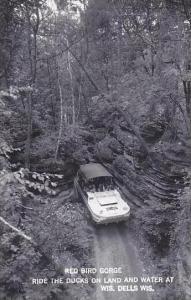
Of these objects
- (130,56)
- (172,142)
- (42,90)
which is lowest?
(172,142)

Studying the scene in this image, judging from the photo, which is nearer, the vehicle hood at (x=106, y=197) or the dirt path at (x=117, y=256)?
the dirt path at (x=117, y=256)

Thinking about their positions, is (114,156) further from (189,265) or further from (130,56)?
(189,265)

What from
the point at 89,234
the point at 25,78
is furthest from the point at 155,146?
the point at 25,78

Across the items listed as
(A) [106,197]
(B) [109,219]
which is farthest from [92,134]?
(B) [109,219]

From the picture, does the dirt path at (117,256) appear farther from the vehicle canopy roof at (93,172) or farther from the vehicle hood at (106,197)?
the vehicle canopy roof at (93,172)

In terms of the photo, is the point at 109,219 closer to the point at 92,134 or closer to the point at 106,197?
the point at 106,197

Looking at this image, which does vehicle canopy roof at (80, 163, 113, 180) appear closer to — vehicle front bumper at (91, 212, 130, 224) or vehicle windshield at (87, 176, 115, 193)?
vehicle windshield at (87, 176, 115, 193)

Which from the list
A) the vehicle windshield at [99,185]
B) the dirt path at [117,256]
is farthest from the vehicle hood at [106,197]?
the dirt path at [117,256]
